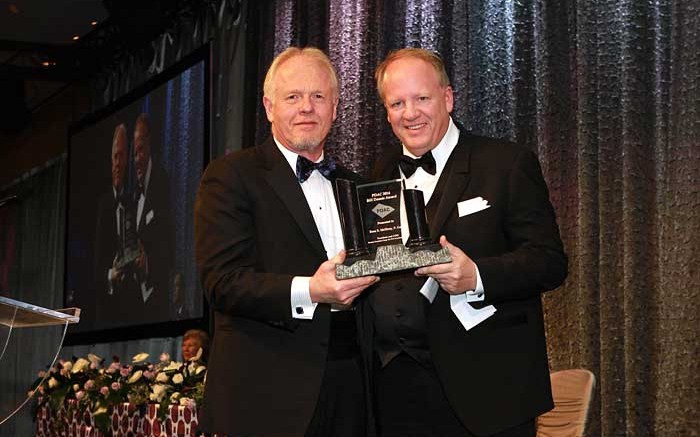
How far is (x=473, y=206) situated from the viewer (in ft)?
7.97

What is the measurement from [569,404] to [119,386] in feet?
7.99

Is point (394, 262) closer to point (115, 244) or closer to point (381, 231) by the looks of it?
point (381, 231)

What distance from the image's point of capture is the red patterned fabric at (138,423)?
4.61 meters

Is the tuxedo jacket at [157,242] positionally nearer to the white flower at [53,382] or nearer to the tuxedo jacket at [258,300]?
the white flower at [53,382]

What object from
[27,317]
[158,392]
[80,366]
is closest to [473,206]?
[27,317]

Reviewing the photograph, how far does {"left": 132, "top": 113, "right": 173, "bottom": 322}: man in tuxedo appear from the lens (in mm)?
7875

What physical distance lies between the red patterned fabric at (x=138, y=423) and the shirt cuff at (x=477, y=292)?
8.28ft

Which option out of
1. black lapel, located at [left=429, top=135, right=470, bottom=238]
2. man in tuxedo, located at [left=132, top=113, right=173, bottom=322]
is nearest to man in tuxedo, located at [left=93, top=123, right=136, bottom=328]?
man in tuxedo, located at [left=132, top=113, right=173, bottom=322]

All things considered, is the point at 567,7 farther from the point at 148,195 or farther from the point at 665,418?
the point at 148,195

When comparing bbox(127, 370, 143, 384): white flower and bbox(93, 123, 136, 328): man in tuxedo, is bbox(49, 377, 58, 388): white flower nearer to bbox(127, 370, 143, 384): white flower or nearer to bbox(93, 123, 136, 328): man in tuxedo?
bbox(127, 370, 143, 384): white flower

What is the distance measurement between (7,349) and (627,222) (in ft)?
9.57

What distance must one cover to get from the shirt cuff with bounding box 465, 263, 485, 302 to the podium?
2.82 ft

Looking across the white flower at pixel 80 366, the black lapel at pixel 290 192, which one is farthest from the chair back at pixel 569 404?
the white flower at pixel 80 366

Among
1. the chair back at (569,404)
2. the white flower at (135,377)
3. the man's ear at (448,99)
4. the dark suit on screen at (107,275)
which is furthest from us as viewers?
the dark suit on screen at (107,275)
